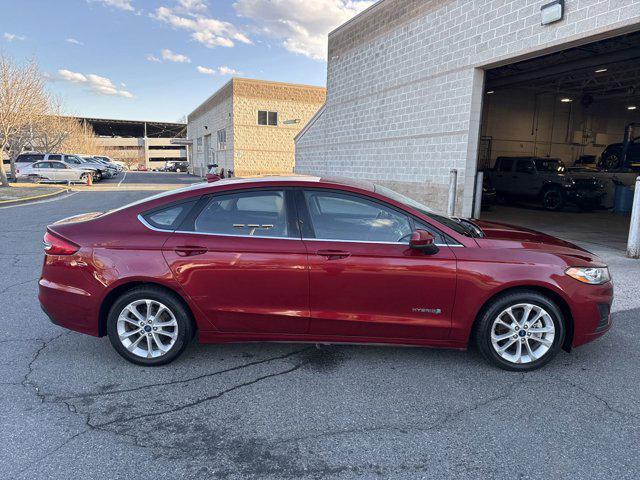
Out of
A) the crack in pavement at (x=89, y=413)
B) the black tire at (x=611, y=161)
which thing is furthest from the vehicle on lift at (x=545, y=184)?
the crack in pavement at (x=89, y=413)

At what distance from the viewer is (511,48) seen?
9.23 meters

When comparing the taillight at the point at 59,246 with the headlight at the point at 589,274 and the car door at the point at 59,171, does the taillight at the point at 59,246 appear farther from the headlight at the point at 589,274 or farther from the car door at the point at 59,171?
the car door at the point at 59,171

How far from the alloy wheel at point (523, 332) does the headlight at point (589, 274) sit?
1.27 ft

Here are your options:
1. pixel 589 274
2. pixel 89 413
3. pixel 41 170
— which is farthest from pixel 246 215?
pixel 41 170

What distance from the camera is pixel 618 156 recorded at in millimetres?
20406

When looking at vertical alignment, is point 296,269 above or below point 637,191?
below

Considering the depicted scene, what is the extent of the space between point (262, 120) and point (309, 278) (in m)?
31.9

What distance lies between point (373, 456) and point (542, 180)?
53.9ft

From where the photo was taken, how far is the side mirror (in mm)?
3320

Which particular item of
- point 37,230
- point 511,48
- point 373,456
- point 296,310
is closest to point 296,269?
point 296,310

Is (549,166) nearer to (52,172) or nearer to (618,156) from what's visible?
(618,156)

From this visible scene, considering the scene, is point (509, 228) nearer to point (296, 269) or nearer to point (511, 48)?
point (296, 269)

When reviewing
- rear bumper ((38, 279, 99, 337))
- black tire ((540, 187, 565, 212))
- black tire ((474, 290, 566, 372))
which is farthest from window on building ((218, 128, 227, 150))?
black tire ((474, 290, 566, 372))

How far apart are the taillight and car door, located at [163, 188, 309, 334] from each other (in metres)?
0.80
